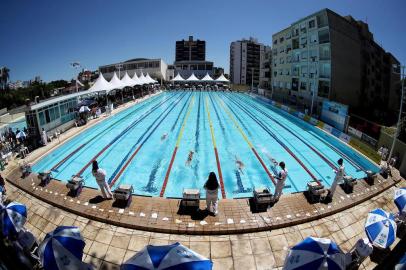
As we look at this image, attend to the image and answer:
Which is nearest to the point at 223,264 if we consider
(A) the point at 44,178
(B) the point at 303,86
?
(A) the point at 44,178

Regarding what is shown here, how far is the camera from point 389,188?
10.2m

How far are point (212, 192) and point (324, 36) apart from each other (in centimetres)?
3446

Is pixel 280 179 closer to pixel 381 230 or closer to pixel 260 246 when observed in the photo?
pixel 260 246

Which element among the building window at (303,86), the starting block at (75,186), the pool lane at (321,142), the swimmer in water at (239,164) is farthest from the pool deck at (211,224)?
the building window at (303,86)

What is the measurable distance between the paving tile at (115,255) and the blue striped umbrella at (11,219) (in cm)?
254

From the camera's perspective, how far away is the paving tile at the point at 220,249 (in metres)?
6.26

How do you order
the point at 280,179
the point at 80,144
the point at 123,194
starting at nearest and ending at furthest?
the point at 280,179 → the point at 123,194 → the point at 80,144

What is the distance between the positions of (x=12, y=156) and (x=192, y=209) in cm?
1235

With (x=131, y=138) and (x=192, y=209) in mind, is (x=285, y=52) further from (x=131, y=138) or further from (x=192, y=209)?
(x=192, y=209)

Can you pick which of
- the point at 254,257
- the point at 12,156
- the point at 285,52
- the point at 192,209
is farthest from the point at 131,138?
the point at 285,52

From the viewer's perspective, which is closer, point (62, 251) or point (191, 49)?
point (62, 251)

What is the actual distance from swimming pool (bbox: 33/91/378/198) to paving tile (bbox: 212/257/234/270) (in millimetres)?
Result: 4247

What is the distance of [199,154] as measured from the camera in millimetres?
14977

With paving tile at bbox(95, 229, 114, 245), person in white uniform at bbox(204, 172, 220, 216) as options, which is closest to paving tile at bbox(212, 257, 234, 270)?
person in white uniform at bbox(204, 172, 220, 216)
